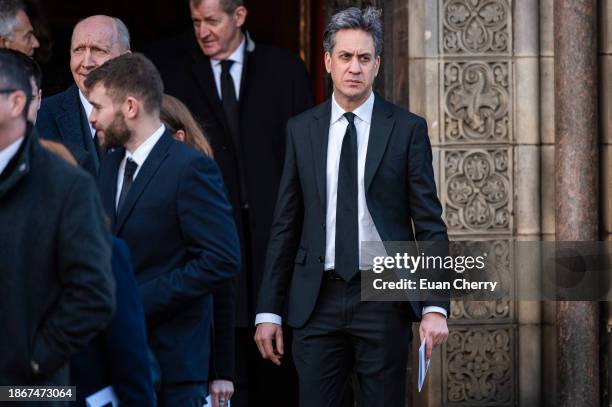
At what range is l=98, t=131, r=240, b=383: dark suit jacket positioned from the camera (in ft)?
16.5

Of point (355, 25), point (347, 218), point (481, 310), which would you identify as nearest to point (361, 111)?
point (355, 25)

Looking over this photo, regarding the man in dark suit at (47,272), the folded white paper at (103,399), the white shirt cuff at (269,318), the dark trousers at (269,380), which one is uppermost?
the man in dark suit at (47,272)

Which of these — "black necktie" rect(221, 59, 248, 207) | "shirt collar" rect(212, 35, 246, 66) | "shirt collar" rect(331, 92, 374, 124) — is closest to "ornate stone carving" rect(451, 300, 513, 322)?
"black necktie" rect(221, 59, 248, 207)

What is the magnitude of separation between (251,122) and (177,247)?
3.00 metres

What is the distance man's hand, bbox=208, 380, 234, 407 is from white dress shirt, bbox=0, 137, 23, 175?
160 centimetres

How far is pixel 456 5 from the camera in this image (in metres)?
7.90

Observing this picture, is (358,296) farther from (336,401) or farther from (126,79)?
(126,79)

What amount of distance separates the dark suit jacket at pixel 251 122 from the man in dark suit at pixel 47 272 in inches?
157

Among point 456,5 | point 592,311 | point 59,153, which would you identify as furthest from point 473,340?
point 59,153

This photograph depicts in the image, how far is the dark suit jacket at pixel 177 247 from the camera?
5.02m

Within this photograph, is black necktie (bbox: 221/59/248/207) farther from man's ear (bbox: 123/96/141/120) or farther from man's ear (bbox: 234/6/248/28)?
man's ear (bbox: 123/96/141/120)

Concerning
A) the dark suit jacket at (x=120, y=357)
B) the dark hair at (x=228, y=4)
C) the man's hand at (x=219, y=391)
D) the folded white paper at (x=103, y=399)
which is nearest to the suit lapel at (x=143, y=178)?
the man's hand at (x=219, y=391)

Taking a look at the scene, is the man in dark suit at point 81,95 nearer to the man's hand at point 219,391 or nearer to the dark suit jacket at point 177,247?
the dark suit jacket at point 177,247

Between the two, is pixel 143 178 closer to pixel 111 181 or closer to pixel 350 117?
pixel 111 181
